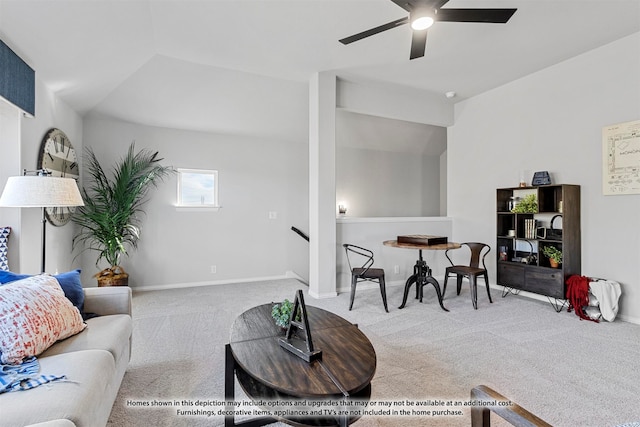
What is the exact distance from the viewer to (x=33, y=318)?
1452 mm

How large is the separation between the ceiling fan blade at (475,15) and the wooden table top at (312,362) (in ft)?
7.30

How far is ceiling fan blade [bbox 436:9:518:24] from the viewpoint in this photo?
2.11 metres

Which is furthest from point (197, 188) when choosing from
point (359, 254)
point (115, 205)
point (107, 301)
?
point (107, 301)

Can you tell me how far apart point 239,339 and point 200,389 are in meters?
0.70

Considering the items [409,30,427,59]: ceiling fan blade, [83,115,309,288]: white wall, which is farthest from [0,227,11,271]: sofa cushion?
[409,30,427,59]: ceiling fan blade

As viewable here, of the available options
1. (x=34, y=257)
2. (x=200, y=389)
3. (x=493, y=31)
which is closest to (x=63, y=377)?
(x=200, y=389)

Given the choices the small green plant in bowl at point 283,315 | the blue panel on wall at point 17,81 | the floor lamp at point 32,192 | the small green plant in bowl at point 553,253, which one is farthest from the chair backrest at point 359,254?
the blue panel on wall at point 17,81

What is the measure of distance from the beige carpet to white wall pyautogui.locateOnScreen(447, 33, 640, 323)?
2.78 ft

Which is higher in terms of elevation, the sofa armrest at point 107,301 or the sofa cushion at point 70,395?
the sofa armrest at point 107,301

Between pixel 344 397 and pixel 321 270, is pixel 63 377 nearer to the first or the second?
pixel 344 397

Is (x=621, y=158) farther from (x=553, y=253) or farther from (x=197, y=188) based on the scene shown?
(x=197, y=188)

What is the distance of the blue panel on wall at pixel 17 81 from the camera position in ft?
7.50

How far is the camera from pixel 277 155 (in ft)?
18.0

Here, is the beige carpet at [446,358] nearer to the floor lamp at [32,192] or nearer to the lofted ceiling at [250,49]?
the floor lamp at [32,192]
